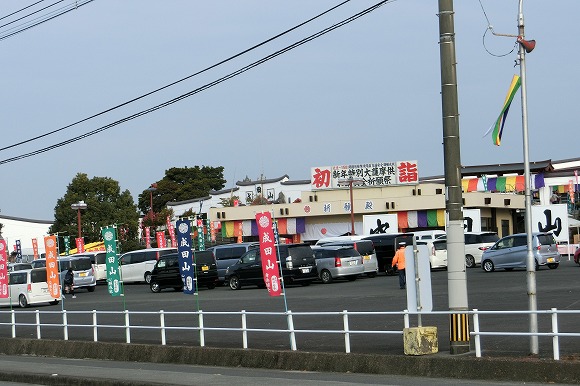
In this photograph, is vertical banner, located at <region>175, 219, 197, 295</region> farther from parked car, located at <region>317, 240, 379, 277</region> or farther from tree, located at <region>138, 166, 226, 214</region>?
tree, located at <region>138, 166, 226, 214</region>

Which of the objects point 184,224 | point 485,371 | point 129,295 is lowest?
point 129,295

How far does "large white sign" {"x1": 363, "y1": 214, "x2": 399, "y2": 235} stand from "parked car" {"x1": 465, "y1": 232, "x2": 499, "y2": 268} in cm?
900

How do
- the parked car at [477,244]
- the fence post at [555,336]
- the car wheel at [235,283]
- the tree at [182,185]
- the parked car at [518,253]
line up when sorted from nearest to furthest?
the fence post at [555,336], the parked car at [518,253], the car wheel at [235,283], the parked car at [477,244], the tree at [182,185]

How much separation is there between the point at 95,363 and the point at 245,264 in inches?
748

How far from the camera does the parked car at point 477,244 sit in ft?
141

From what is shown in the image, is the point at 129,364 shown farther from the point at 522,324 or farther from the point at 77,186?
the point at 77,186

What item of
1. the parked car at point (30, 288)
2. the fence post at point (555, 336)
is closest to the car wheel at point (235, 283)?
the parked car at point (30, 288)

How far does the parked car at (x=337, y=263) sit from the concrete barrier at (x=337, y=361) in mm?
17501

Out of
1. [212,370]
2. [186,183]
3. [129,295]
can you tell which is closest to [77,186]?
[186,183]

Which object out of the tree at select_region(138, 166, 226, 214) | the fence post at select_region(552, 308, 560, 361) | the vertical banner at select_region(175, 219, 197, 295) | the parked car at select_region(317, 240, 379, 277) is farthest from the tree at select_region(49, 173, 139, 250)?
the fence post at select_region(552, 308, 560, 361)

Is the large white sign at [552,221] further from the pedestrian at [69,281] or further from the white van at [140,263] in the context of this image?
the pedestrian at [69,281]

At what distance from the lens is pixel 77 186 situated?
84.9 meters

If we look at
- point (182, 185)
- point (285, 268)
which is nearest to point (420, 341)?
point (285, 268)

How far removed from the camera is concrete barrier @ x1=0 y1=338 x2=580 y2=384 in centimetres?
1311
